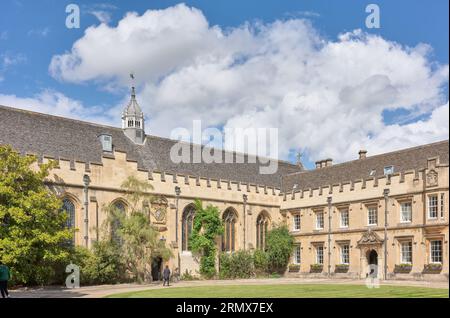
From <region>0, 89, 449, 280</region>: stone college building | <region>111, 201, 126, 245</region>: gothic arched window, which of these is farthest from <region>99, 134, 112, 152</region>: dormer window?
<region>111, 201, 126, 245</region>: gothic arched window

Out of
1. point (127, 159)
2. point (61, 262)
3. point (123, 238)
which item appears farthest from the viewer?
point (127, 159)

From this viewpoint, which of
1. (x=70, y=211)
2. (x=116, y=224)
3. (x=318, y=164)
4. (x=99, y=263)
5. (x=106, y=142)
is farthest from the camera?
(x=318, y=164)

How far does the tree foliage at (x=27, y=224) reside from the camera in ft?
85.3

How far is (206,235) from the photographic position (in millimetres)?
Answer: 38031

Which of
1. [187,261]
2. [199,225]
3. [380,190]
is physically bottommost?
[187,261]

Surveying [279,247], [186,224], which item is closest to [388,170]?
[279,247]

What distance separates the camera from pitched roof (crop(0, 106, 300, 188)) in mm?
32750

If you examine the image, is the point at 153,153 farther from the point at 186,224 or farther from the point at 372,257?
the point at 372,257

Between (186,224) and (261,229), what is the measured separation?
23.9 ft

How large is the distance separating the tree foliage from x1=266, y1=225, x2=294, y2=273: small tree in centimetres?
1782

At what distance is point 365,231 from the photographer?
Answer: 121 feet
